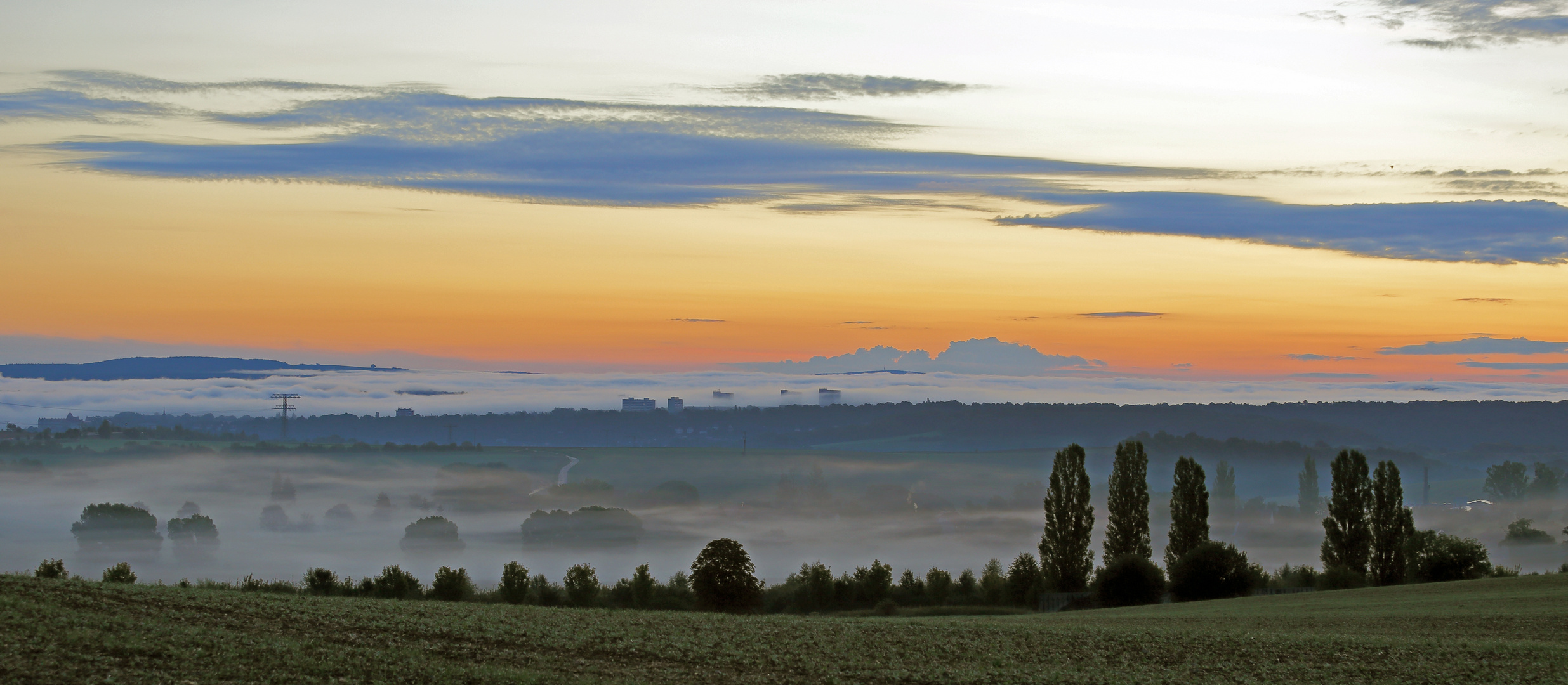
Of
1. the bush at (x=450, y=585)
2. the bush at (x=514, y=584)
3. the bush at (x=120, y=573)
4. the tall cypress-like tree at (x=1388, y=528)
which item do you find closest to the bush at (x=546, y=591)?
the bush at (x=514, y=584)

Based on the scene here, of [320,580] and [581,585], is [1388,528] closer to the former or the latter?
[581,585]

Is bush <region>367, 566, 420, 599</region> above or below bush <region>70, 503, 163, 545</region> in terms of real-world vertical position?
below

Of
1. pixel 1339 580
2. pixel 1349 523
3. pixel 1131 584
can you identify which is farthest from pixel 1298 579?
pixel 1131 584

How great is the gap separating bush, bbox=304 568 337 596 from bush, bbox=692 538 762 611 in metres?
19.9

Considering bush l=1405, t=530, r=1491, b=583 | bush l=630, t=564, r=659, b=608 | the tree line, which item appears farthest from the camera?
bush l=1405, t=530, r=1491, b=583

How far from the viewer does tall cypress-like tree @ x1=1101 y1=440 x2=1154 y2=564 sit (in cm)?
9025

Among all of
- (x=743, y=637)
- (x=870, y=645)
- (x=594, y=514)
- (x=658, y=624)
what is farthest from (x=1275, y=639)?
(x=594, y=514)

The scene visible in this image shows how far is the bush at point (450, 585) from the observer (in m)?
54.2

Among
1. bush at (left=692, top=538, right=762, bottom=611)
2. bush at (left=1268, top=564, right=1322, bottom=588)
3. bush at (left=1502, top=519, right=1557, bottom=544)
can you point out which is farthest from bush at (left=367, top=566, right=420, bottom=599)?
bush at (left=1502, top=519, right=1557, bottom=544)

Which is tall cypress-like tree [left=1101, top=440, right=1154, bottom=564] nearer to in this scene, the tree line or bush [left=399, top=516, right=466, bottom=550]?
the tree line

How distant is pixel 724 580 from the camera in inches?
2422

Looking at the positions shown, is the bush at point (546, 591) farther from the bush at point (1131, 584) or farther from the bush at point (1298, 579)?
the bush at point (1298, 579)

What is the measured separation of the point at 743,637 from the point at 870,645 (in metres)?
3.52

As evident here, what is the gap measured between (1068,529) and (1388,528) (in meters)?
25.8
